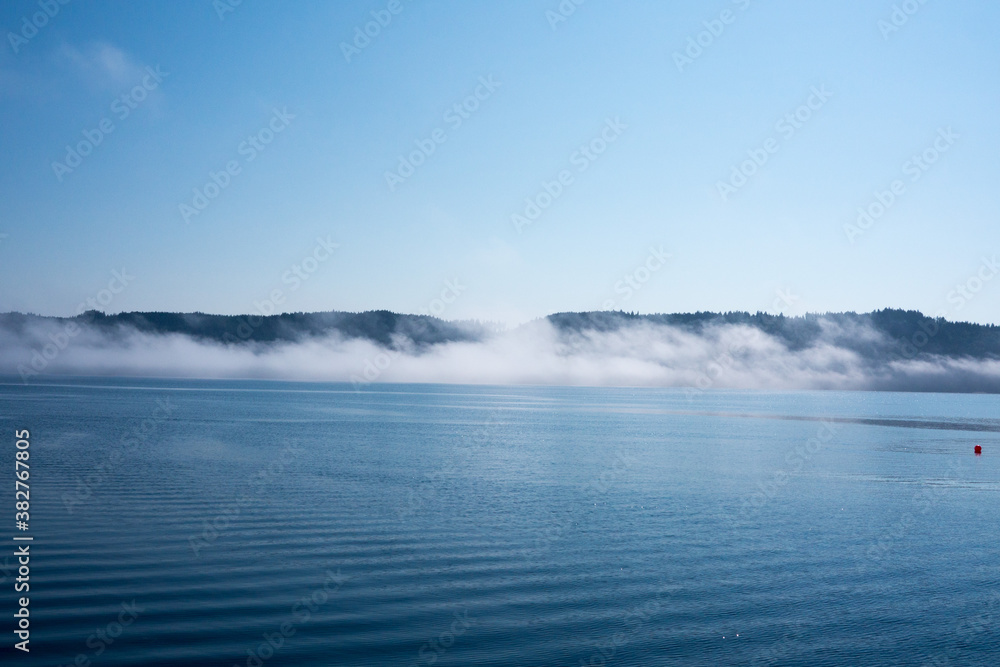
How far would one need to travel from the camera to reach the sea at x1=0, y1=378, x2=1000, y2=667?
13.6 m

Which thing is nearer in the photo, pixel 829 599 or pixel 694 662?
pixel 694 662

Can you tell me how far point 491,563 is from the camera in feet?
63.7

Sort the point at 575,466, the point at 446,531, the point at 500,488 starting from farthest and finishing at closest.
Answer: the point at 575,466 < the point at 500,488 < the point at 446,531

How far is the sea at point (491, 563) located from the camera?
13586 mm

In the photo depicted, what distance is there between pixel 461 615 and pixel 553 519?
441 inches

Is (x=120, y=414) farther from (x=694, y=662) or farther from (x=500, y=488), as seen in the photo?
(x=694, y=662)

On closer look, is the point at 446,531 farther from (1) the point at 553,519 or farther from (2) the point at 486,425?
(2) the point at 486,425

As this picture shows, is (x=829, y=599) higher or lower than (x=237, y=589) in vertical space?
lower

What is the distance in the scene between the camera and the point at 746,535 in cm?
2406

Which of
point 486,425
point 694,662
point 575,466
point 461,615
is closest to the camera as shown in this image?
point 694,662

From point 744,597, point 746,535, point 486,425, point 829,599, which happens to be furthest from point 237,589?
point 486,425

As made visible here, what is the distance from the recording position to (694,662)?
42.6 ft

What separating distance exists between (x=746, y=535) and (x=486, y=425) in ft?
192

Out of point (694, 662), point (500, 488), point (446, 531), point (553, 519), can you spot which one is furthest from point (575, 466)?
point (694, 662)
